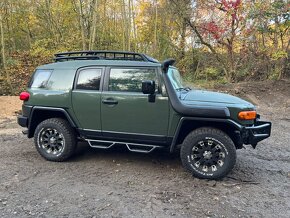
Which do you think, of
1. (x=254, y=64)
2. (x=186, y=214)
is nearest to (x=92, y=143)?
(x=186, y=214)

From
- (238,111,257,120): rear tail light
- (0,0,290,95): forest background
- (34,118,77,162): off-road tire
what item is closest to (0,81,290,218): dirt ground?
(34,118,77,162): off-road tire

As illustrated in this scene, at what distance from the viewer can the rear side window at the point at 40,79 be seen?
17.4ft

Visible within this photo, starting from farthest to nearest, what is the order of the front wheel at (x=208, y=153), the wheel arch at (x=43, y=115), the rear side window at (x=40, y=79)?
the rear side window at (x=40, y=79)
the wheel arch at (x=43, y=115)
the front wheel at (x=208, y=153)

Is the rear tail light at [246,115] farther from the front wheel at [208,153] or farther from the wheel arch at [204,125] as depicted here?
the front wheel at [208,153]

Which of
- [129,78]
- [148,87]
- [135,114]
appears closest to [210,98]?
[148,87]

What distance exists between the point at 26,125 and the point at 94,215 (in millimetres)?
2633

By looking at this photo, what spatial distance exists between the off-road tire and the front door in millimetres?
632

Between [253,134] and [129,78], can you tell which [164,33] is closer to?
[129,78]

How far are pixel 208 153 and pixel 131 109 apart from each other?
4.40 ft

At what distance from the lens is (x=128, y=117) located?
15.7 ft

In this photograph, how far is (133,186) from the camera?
13.9 feet

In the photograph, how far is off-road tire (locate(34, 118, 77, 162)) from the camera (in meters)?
5.12

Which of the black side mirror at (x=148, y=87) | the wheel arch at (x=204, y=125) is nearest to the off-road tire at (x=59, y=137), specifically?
the black side mirror at (x=148, y=87)

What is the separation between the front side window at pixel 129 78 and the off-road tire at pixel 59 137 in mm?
1061
